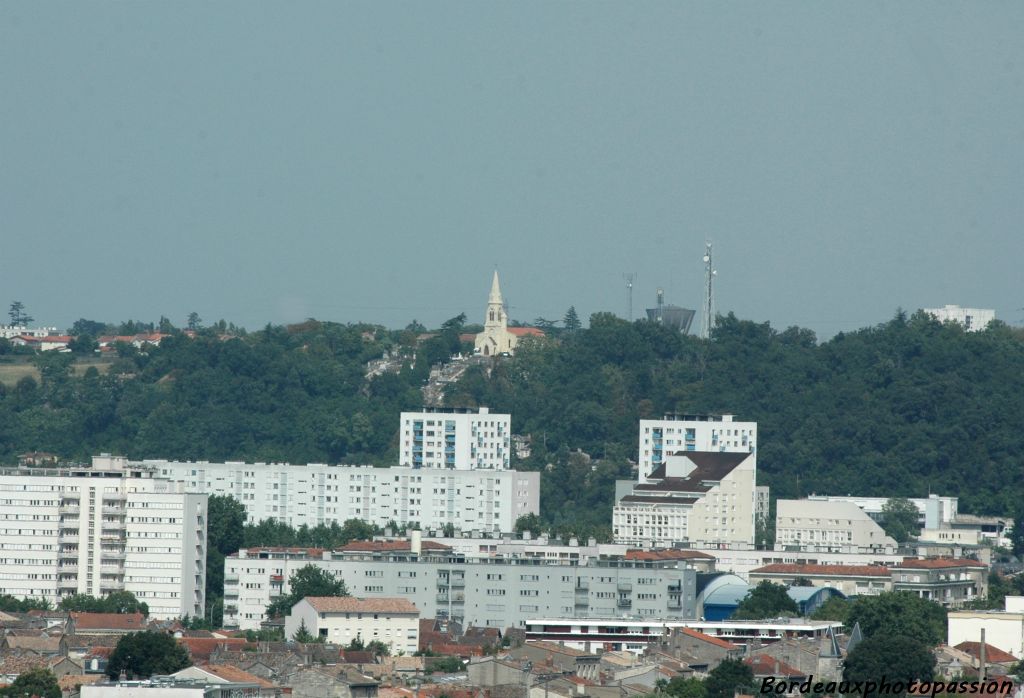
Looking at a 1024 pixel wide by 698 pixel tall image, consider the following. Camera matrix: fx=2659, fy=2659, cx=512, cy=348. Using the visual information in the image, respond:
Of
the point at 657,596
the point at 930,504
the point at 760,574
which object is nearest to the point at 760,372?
the point at 930,504

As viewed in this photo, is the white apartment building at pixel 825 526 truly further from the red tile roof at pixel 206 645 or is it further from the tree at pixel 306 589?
the red tile roof at pixel 206 645

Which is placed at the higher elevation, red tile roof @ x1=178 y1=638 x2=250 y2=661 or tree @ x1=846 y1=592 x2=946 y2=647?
tree @ x1=846 y1=592 x2=946 y2=647

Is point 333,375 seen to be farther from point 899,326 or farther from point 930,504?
point 930,504

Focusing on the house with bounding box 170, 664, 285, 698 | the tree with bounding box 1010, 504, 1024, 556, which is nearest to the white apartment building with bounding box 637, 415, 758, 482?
the tree with bounding box 1010, 504, 1024, 556

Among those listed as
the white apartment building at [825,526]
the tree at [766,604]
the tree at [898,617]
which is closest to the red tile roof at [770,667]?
the tree at [898,617]

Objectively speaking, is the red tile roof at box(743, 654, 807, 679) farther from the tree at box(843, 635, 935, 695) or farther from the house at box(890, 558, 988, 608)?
the house at box(890, 558, 988, 608)

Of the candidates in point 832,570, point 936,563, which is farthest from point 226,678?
point 936,563

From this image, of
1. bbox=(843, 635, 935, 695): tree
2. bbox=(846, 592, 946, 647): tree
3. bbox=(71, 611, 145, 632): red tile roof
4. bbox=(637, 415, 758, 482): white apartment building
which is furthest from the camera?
bbox=(637, 415, 758, 482): white apartment building
